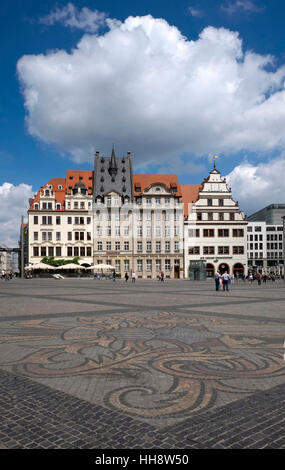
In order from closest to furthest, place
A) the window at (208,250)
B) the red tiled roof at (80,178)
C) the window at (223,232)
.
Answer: the window at (223,232) < the window at (208,250) < the red tiled roof at (80,178)

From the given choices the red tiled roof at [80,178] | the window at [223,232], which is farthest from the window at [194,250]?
the red tiled roof at [80,178]

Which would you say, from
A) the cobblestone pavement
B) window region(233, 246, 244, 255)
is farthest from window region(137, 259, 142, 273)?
the cobblestone pavement

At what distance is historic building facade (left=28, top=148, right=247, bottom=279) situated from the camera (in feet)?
219

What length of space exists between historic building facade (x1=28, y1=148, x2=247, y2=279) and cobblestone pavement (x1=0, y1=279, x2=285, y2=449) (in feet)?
192

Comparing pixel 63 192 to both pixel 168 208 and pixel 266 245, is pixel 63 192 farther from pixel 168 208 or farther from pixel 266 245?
pixel 266 245

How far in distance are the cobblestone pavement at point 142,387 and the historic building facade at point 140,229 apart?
2309 inches

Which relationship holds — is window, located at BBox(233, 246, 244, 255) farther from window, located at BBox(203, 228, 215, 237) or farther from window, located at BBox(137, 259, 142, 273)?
window, located at BBox(137, 259, 142, 273)

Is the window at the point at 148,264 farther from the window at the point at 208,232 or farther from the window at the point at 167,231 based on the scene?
the window at the point at 208,232

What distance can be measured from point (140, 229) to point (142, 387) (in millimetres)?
64974

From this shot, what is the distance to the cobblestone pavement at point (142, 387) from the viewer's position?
3428 mm

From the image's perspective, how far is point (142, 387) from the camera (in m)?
4.72
